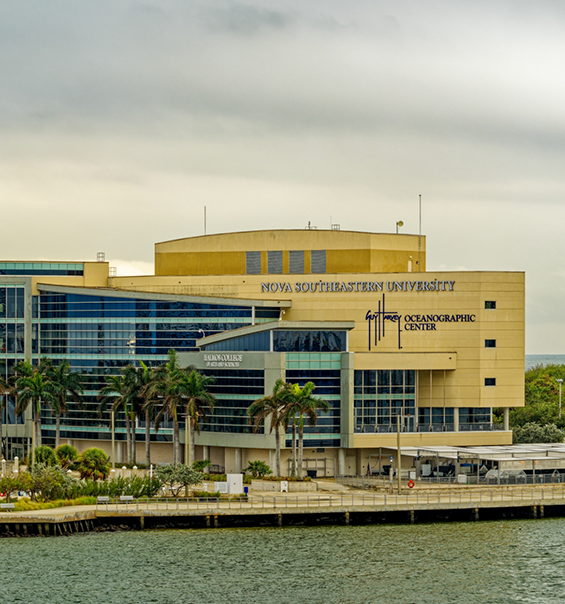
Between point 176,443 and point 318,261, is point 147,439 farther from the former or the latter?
point 318,261

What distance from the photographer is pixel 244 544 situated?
101 meters

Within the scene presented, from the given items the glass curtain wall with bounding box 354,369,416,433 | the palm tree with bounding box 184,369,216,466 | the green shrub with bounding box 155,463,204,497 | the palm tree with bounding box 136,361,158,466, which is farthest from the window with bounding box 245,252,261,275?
the green shrub with bounding box 155,463,204,497

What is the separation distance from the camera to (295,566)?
9306cm

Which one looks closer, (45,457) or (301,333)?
(45,457)

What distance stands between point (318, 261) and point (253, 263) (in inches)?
336

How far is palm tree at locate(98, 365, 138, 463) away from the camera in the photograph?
139 meters

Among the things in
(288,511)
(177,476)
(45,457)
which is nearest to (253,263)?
(45,457)

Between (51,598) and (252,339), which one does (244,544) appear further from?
(252,339)

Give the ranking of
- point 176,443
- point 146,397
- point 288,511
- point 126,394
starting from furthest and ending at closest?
Result: point 126,394, point 146,397, point 176,443, point 288,511

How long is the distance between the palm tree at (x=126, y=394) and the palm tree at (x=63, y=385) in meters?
3.85

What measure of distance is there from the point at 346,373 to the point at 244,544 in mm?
37745

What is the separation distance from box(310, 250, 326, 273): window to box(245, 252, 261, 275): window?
6.94m

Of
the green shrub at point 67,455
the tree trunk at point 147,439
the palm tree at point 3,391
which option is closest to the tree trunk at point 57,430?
the palm tree at point 3,391
